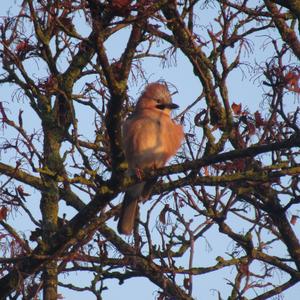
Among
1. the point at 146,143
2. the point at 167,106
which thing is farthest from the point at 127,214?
the point at 167,106

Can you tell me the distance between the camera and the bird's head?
659 centimetres

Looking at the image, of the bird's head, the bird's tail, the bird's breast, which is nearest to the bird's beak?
the bird's head

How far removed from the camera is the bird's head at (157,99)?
6586 mm

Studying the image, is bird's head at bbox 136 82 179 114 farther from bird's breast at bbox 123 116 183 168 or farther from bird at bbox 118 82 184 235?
bird's breast at bbox 123 116 183 168

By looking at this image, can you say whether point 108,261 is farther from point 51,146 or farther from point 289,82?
point 289,82

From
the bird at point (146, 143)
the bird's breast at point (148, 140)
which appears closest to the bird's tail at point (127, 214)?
the bird at point (146, 143)

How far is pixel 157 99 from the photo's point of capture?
21.8 feet

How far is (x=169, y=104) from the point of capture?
6.60m

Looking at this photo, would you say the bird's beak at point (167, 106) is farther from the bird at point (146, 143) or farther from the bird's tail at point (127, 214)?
the bird's tail at point (127, 214)

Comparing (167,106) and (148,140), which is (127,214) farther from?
(167,106)

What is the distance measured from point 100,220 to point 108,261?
840 millimetres

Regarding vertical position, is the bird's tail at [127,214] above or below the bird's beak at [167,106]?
below

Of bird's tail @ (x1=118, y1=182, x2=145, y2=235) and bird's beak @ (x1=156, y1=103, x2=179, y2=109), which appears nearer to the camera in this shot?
bird's tail @ (x1=118, y1=182, x2=145, y2=235)

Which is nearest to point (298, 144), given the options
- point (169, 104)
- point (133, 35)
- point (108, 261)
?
point (133, 35)
